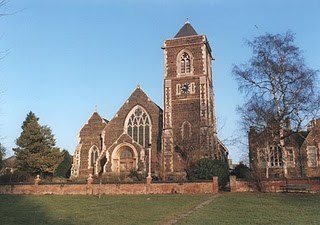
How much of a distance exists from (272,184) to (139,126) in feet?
63.5

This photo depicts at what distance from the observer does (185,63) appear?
134ft

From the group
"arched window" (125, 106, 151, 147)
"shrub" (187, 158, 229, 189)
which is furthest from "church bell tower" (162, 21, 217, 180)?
"shrub" (187, 158, 229, 189)

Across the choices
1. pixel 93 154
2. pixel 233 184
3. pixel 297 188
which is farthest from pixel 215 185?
pixel 93 154

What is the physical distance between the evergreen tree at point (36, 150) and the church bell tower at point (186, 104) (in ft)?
40.2

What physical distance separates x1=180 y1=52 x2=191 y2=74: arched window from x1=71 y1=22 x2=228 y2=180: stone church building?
0.11 meters

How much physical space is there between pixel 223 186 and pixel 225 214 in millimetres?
13221

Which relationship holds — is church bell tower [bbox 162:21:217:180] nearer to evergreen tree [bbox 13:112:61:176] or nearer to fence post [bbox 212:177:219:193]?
fence post [bbox 212:177:219:193]

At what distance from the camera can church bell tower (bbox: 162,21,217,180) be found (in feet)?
120

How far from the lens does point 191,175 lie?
89.6 ft

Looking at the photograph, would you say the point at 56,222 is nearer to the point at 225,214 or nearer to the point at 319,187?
the point at 225,214

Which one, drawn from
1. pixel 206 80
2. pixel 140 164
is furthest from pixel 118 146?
pixel 206 80

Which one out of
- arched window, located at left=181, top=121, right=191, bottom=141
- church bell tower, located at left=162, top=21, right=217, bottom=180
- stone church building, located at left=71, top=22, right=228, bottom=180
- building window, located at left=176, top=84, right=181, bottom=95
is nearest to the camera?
church bell tower, located at left=162, top=21, right=217, bottom=180

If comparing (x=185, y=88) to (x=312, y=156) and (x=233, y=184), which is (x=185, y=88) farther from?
(x=233, y=184)

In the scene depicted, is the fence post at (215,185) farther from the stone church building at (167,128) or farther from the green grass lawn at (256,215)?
the stone church building at (167,128)
